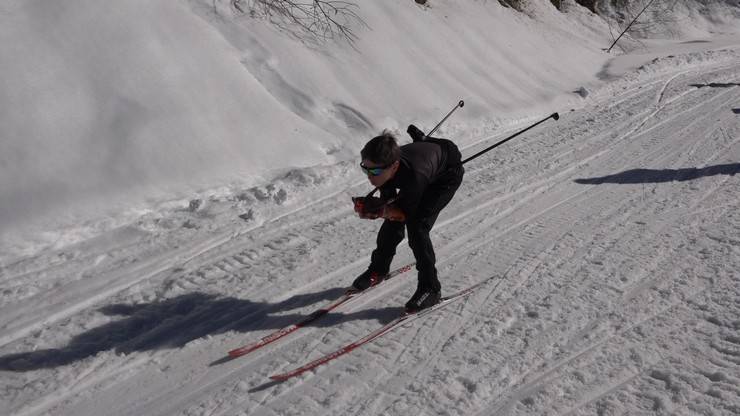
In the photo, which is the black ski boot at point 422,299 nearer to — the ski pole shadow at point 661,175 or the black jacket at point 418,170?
the black jacket at point 418,170

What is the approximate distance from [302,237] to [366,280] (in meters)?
1.23

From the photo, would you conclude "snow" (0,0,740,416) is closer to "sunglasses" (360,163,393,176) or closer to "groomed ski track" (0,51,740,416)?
"groomed ski track" (0,51,740,416)

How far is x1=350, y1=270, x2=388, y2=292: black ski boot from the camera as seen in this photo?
421 cm

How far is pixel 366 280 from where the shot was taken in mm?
4242

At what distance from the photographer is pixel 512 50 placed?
48.2 feet

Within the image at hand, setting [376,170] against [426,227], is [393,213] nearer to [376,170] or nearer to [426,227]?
[426,227]

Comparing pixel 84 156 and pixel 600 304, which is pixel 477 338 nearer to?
pixel 600 304

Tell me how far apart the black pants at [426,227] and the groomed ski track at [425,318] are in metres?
0.34

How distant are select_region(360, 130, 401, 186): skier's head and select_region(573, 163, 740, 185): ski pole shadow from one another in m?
4.09

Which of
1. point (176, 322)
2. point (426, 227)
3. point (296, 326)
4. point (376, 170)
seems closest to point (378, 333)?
point (296, 326)

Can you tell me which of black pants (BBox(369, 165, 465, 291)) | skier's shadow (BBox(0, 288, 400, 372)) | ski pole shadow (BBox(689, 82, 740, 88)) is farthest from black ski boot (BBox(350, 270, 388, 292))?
ski pole shadow (BBox(689, 82, 740, 88))

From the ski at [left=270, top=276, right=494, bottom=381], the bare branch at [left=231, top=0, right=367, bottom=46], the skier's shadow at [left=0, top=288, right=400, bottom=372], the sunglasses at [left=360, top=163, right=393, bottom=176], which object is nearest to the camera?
the ski at [left=270, top=276, right=494, bottom=381]

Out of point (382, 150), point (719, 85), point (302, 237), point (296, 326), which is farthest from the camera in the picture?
point (719, 85)

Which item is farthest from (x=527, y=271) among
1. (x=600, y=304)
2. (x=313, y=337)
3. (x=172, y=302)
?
(x=172, y=302)
